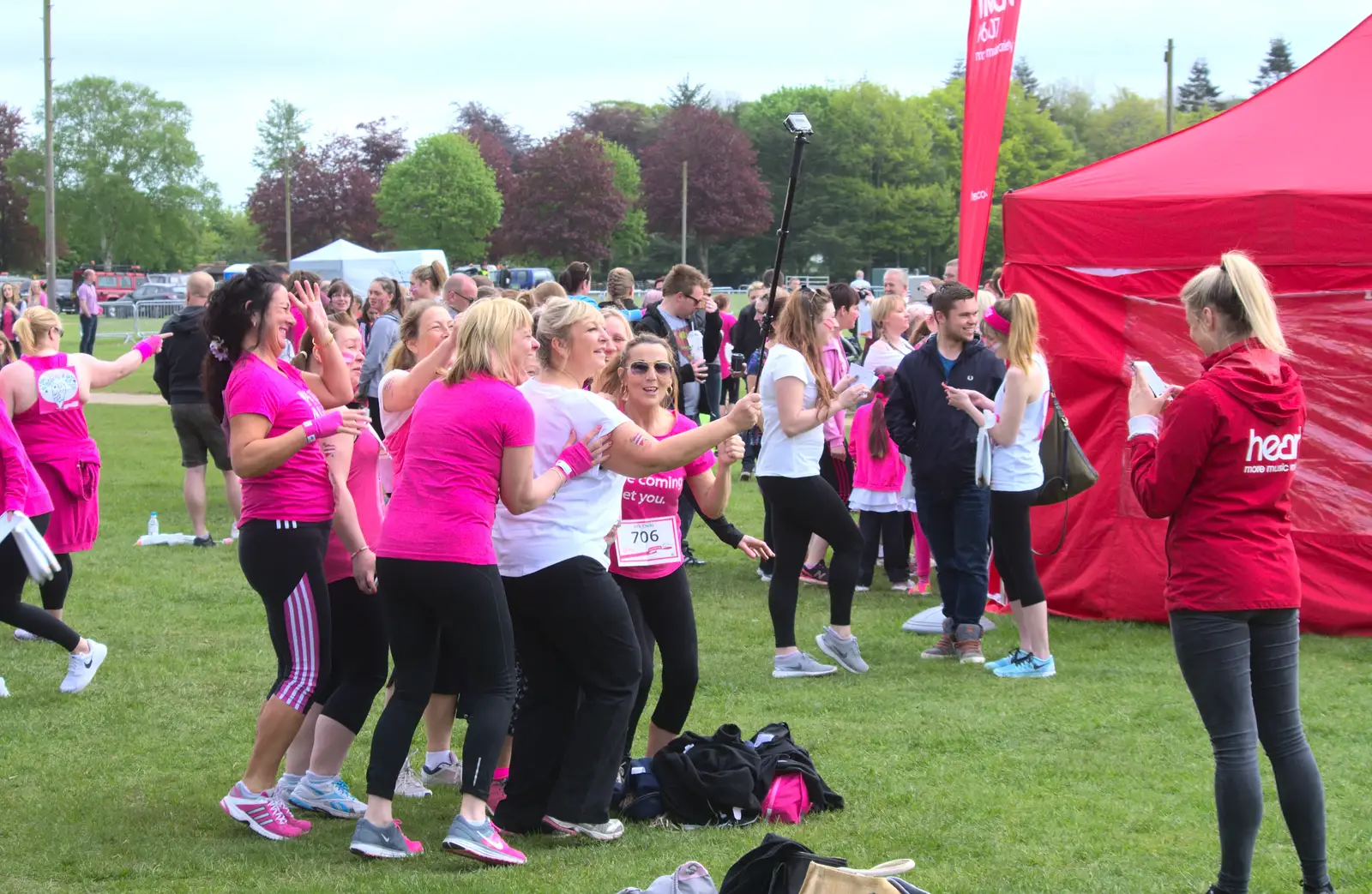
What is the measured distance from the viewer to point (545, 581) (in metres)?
4.34

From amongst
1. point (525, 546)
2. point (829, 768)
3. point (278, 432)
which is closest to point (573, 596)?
point (525, 546)

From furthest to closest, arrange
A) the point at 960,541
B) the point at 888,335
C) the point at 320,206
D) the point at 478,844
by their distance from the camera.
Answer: the point at 320,206 → the point at 888,335 → the point at 960,541 → the point at 478,844

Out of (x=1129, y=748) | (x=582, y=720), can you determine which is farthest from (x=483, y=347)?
(x=1129, y=748)

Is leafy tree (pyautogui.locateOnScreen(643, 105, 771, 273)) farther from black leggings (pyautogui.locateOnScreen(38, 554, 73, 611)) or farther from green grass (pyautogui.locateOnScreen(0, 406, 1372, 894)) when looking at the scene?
black leggings (pyautogui.locateOnScreen(38, 554, 73, 611))

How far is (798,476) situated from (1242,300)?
3.15 meters

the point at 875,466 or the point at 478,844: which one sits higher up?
the point at 875,466

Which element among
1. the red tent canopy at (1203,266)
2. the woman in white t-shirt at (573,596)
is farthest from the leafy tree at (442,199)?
the woman in white t-shirt at (573,596)

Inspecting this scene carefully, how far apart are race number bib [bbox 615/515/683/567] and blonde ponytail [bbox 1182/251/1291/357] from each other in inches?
77.7

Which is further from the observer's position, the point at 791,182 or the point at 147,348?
the point at 147,348

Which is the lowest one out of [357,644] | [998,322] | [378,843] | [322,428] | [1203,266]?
[378,843]

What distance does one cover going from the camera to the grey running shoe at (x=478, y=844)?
423 cm

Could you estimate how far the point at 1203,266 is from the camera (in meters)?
7.60

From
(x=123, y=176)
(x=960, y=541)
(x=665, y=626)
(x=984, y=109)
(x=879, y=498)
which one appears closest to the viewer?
(x=665, y=626)

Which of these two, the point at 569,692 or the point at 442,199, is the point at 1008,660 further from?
the point at 442,199
